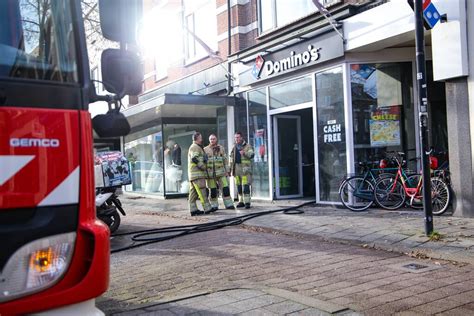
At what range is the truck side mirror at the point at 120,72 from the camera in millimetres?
2818

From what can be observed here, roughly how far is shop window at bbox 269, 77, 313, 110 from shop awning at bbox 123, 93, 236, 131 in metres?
1.67

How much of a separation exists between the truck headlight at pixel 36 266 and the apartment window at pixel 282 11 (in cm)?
960

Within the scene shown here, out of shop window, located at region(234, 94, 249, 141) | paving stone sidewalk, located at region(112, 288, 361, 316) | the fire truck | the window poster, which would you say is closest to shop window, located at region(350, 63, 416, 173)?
the window poster

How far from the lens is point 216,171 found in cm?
1120

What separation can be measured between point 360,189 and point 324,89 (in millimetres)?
2442

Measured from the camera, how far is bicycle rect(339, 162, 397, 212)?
9773 millimetres

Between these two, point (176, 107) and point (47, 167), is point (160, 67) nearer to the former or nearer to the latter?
point (176, 107)

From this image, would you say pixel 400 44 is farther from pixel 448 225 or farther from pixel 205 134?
pixel 205 134

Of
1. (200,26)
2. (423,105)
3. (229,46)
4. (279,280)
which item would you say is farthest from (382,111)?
(200,26)

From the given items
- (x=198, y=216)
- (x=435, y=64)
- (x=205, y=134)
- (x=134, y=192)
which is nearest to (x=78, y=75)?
(x=435, y=64)

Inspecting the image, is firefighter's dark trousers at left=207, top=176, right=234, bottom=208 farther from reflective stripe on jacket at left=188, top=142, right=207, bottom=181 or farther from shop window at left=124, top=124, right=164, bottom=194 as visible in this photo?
shop window at left=124, top=124, right=164, bottom=194

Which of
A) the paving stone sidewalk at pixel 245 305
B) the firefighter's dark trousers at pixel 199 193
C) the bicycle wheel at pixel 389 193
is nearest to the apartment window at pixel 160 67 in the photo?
the firefighter's dark trousers at pixel 199 193

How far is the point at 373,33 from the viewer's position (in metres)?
9.38

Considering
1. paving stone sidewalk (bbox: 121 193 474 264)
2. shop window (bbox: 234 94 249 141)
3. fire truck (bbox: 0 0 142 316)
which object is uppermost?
shop window (bbox: 234 94 249 141)
